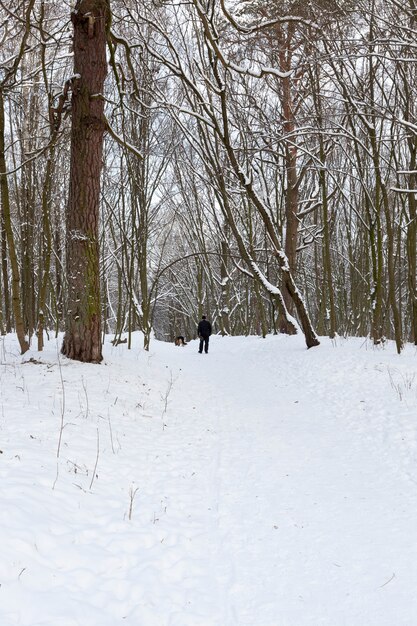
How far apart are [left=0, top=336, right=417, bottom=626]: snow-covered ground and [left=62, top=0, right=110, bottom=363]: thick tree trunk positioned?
1044 mm

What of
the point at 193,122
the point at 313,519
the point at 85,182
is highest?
the point at 193,122

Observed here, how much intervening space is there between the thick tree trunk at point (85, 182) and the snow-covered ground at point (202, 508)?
1.04 m

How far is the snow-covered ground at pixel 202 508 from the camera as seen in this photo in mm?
2229

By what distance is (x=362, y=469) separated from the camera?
13.5ft

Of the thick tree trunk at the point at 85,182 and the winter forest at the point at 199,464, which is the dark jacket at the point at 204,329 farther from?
the thick tree trunk at the point at 85,182

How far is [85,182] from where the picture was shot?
7.26 m

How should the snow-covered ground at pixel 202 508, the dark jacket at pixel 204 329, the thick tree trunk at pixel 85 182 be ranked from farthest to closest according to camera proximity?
the dark jacket at pixel 204 329, the thick tree trunk at pixel 85 182, the snow-covered ground at pixel 202 508

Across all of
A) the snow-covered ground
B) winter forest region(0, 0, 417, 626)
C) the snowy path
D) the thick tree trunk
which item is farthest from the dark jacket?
the snowy path

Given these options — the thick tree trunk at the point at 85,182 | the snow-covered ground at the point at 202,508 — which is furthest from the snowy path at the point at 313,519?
the thick tree trunk at the point at 85,182

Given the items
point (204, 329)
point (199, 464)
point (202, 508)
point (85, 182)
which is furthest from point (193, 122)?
point (202, 508)

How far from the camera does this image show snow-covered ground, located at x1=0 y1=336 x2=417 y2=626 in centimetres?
223

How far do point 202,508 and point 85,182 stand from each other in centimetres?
592

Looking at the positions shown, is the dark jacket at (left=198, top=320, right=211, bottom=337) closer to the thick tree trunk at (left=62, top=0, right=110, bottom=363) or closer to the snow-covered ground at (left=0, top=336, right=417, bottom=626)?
the thick tree trunk at (left=62, top=0, right=110, bottom=363)

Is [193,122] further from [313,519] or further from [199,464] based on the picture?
[313,519]
